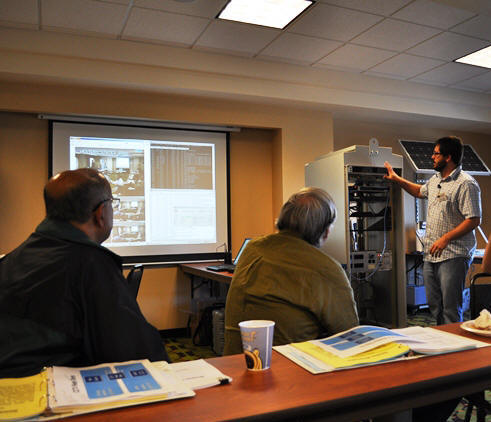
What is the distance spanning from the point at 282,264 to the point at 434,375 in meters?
0.58

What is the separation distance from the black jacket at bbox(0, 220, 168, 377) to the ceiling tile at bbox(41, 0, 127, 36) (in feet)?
8.57

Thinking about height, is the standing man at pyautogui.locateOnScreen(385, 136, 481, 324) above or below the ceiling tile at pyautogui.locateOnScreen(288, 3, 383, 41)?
below

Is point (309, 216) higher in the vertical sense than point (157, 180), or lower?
lower

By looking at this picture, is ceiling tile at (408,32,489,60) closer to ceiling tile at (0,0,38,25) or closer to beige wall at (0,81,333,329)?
beige wall at (0,81,333,329)

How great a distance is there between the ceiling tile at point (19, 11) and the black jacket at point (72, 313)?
2.69 metres

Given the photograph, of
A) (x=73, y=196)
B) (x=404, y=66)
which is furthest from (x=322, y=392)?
(x=404, y=66)

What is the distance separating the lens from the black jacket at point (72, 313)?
1.07 meters

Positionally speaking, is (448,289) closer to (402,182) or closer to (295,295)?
(402,182)

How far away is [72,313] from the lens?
111cm

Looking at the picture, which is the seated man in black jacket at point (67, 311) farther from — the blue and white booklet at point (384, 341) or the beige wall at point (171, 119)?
the beige wall at point (171, 119)

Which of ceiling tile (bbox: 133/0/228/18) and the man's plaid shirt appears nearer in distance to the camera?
the man's plaid shirt

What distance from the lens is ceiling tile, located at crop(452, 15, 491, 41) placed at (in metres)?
3.48

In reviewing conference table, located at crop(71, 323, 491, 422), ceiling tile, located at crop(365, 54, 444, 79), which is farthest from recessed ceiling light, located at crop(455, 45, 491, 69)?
conference table, located at crop(71, 323, 491, 422)

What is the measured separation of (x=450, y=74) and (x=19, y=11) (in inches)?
161
